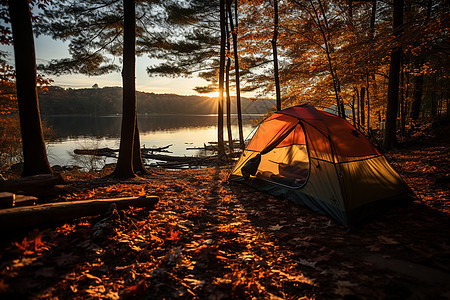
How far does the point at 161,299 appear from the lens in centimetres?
211

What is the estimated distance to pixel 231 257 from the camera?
2889mm

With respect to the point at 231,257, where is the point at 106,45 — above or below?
above

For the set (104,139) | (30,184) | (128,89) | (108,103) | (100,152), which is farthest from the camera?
(108,103)

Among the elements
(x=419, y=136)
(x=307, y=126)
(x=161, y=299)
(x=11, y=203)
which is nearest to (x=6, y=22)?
(x=11, y=203)

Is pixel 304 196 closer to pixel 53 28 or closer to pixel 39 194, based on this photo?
pixel 39 194

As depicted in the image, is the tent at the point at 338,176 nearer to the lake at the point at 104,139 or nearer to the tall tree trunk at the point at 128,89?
the tall tree trunk at the point at 128,89

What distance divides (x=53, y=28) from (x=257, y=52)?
31.3 ft

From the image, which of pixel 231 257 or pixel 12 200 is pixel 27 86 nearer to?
pixel 12 200

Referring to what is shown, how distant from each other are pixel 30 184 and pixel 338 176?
5644 mm

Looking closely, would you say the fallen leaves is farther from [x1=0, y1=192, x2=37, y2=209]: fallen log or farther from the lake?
the lake

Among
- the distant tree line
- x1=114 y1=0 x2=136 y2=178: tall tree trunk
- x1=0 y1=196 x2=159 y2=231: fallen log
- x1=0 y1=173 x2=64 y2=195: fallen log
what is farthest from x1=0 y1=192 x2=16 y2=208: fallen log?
the distant tree line

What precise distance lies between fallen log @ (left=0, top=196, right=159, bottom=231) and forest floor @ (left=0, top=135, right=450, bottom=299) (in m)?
0.14

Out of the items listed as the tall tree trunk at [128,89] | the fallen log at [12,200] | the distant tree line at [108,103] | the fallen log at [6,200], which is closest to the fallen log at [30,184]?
the fallen log at [12,200]

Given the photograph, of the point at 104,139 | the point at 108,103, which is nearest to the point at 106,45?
→ the point at 104,139
